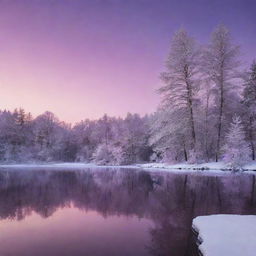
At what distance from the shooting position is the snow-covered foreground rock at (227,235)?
18.9ft

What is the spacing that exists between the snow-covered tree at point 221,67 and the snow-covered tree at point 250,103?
10.5 ft

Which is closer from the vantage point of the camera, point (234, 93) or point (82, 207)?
point (82, 207)

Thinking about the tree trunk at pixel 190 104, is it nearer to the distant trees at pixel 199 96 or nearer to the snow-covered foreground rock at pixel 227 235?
the distant trees at pixel 199 96

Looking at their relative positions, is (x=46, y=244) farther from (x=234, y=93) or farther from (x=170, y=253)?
(x=234, y=93)

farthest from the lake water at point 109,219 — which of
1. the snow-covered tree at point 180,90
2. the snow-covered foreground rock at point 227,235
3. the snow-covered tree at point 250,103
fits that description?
the snow-covered tree at point 250,103

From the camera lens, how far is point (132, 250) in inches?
286

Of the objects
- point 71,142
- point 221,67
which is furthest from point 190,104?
point 71,142

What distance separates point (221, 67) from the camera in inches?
1326

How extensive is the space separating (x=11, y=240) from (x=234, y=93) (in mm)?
32007

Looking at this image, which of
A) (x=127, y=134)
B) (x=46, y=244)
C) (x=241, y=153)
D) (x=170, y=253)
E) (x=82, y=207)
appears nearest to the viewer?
(x=170, y=253)

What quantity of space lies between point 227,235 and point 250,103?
112ft

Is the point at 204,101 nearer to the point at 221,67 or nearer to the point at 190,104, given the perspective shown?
the point at 190,104

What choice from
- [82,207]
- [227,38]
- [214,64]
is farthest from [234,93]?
[82,207]

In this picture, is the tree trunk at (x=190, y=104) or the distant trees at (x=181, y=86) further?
the distant trees at (x=181, y=86)
